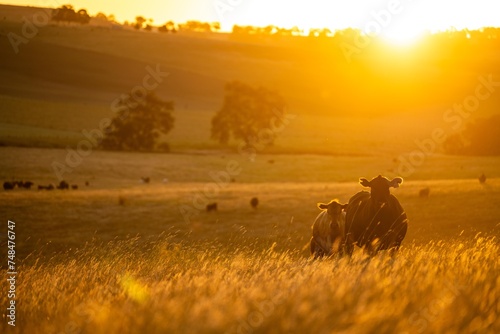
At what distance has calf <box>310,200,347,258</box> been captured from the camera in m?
14.4

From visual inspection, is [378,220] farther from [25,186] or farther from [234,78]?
[234,78]

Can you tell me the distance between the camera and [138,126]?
80.7 metres

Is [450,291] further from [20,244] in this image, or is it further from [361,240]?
[20,244]

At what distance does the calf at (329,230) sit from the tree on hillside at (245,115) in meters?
73.0

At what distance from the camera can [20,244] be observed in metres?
26.6

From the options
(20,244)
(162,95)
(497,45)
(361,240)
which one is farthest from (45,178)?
(162,95)

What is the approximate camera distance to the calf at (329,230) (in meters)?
14.4

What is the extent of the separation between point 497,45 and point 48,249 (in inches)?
2924

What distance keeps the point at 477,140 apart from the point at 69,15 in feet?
440

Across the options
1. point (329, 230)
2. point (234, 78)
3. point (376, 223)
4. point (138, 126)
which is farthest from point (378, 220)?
point (234, 78)

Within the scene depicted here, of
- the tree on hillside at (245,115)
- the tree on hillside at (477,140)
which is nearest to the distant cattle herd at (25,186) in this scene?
the tree on hillside at (245,115)

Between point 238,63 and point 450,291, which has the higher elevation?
point 238,63

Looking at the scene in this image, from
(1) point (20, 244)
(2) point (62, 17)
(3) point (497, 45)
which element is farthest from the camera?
(2) point (62, 17)

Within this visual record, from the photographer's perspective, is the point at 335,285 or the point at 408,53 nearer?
the point at 335,285
